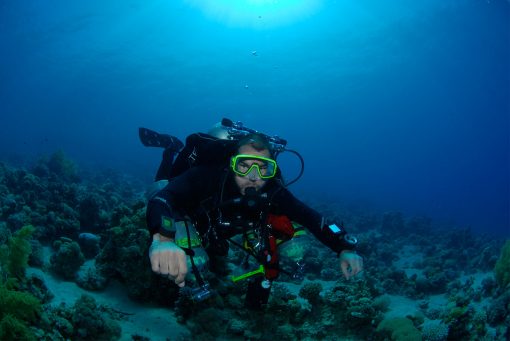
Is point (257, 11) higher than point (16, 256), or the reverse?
point (257, 11)

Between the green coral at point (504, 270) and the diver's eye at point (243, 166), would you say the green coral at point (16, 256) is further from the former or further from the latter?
the green coral at point (504, 270)

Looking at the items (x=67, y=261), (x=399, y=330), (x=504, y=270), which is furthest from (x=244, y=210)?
(x=504, y=270)

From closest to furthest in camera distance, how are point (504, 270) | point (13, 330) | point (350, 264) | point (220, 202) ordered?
point (13, 330), point (350, 264), point (220, 202), point (504, 270)

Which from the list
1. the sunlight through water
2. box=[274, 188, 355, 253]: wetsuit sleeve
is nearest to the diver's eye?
box=[274, 188, 355, 253]: wetsuit sleeve

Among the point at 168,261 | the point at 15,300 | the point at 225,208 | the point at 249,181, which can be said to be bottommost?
the point at 15,300

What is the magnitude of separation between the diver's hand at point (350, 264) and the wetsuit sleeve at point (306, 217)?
191 mm

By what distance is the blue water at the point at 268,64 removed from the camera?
41500 millimetres

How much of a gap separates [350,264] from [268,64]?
5978 cm

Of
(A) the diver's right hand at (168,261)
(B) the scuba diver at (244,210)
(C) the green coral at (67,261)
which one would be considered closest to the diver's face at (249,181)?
(B) the scuba diver at (244,210)

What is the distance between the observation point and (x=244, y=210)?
418 cm

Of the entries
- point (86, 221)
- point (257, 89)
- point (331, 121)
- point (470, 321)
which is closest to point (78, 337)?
point (86, 221)

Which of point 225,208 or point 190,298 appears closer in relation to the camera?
point 225,208

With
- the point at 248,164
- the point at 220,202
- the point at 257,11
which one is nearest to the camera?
the point at 220,202

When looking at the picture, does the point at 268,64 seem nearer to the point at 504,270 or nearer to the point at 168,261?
the point at 504,270
